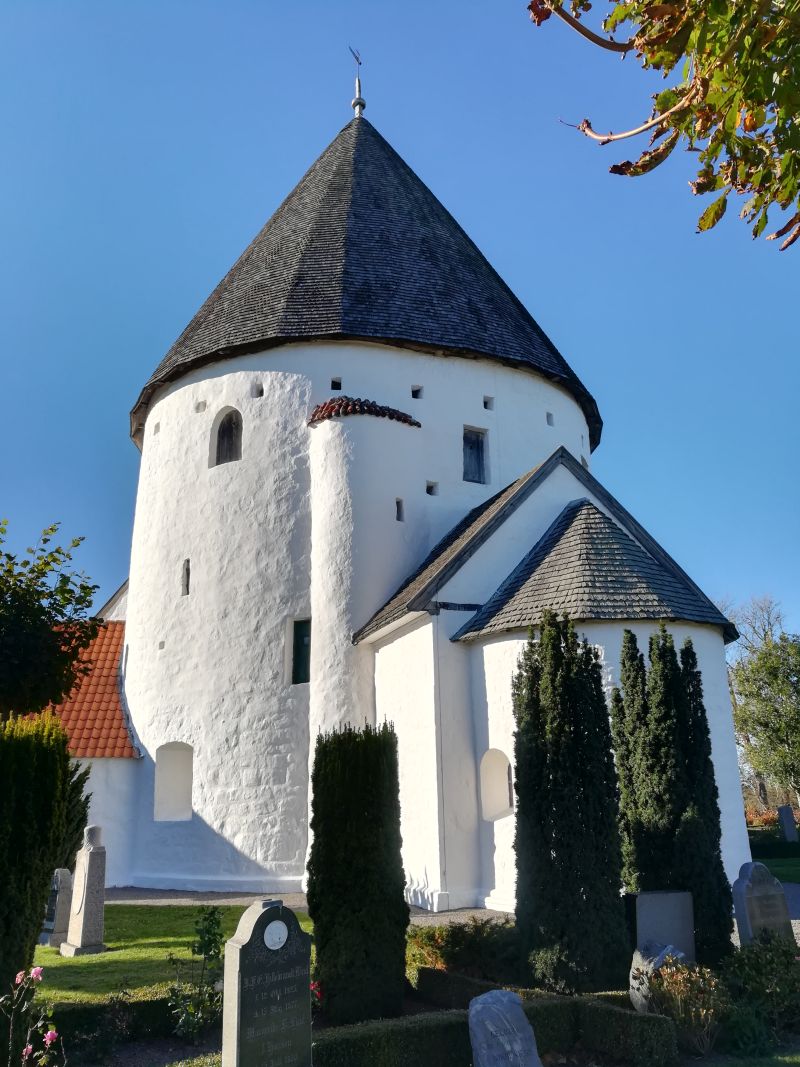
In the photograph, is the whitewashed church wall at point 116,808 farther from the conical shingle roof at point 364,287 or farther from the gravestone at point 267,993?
the gravestone at point 267,993

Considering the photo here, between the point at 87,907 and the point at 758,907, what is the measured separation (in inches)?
287

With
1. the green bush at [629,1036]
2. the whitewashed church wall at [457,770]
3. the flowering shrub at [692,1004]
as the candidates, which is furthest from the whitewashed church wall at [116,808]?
the flowering shrub at [692,1004]

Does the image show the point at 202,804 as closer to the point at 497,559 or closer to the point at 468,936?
the point at 497,559

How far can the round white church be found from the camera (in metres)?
13.1

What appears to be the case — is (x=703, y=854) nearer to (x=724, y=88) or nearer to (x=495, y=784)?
(x=495, y=784)

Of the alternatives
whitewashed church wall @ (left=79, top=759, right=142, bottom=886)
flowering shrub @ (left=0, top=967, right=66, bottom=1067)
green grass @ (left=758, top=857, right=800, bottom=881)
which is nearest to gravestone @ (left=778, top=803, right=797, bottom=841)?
green grass @ (left=758, top=857, right=800, bottom=881)

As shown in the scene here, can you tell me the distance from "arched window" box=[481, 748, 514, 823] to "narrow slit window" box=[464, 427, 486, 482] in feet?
21.0

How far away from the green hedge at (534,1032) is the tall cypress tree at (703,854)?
7.46 feet

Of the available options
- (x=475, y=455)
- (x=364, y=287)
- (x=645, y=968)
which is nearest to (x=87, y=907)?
(x=645, y=968)

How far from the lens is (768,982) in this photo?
7625 millimetres

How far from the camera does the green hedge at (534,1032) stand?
6.51 meters

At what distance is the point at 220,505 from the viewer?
57.3 feet

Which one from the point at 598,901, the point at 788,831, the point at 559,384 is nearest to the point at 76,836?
the point at 598,901

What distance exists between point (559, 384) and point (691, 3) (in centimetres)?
1602
